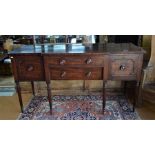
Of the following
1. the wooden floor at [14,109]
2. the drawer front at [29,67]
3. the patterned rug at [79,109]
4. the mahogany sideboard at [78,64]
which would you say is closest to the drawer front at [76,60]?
the mahogany sideboard at [78,64]

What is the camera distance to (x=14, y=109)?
2084mm

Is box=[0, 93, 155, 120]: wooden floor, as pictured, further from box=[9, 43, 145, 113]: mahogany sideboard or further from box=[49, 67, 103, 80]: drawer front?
box=[49, 67, 103, 80]: drawer front

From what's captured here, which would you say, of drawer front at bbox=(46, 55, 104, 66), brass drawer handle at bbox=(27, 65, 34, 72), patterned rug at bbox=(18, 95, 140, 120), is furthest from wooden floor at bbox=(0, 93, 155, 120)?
drawer front at bbox=(46, 55, 104, 66)

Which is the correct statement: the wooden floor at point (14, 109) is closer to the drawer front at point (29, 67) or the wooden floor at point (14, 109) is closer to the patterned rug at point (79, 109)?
Answer: the patterned rug at point (79, 109)

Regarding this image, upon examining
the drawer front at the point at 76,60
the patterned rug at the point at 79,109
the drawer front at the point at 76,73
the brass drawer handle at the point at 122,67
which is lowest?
the patterned rug at the point at 79,109

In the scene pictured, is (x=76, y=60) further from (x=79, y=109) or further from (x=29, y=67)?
(x=79, y=109)

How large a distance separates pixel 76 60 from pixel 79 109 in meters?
0.65

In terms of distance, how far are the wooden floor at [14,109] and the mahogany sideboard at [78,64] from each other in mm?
448

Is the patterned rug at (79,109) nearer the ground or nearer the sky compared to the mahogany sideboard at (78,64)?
nearer the ground

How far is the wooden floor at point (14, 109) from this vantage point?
1.90 metres

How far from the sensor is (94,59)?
1629mm

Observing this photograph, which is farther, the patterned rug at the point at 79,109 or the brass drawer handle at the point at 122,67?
the patterned rug at the point at 79,109

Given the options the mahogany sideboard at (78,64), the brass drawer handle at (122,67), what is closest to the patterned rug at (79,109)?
the mahogany sideboard at (78,64)
